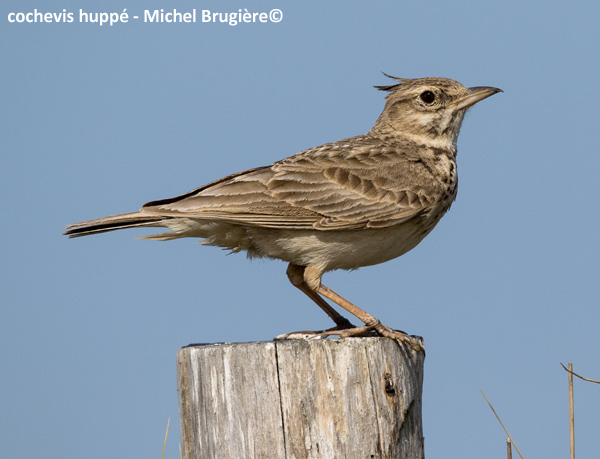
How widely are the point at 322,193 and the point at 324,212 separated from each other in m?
0.26

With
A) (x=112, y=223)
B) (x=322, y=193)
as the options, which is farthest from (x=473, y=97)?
(x=112, y=223)

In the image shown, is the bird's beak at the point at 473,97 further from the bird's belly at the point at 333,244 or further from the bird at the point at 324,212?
the bird's belly at the point at 333,244

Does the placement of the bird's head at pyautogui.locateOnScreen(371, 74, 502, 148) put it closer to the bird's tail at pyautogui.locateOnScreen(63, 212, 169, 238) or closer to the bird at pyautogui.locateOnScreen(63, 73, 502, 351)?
the bird at pyautogui.locateOnScreen(63, 73, 502, 351)

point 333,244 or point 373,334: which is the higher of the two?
point 333,244

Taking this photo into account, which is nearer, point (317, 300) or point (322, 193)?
point (322, 193)

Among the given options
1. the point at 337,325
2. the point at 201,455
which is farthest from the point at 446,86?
the point at 201,455

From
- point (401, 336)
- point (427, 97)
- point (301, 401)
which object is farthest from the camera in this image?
point (427, 97)

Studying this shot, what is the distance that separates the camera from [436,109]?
23.6 ft

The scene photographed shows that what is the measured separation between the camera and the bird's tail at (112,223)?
5516 millimetres

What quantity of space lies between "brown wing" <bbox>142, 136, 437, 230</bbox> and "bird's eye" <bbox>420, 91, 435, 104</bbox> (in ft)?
2.61

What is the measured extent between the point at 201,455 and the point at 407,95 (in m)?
4.48

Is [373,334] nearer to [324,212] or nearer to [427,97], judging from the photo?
[324,212]

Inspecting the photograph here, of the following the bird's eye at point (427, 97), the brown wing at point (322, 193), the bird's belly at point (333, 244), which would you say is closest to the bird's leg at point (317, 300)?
the bird's belly at point (333, 244)

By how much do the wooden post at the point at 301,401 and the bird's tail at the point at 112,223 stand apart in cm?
147
